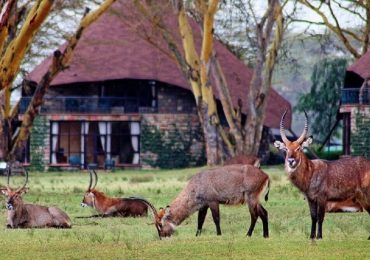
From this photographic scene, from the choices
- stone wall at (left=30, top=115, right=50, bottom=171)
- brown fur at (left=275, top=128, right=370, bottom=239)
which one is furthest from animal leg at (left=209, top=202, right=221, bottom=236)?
stone wall at (left=30, top=115, right=50, bottom=171)

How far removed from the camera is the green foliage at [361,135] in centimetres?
5188

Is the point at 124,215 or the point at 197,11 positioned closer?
the point at 124,215

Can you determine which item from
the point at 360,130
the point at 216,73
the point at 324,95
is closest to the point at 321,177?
the point at 216,73

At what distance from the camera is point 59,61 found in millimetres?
35562

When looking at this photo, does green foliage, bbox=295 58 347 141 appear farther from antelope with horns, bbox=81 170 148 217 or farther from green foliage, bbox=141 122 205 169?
antelope with horns, bbox=81 170 148 217

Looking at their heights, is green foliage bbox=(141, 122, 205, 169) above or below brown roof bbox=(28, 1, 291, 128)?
below

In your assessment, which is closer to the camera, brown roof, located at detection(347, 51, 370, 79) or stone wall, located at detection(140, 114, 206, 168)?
brown roof, located at detection(347, 51, 370, 79)

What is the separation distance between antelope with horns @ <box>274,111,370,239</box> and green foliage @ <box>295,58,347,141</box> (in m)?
55.9

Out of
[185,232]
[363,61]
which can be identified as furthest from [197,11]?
[185,232]

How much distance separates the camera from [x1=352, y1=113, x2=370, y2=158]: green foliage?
51.9 m

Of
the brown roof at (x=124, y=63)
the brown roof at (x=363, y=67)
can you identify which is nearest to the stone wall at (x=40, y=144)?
the brown roof at (x=124, y=63)

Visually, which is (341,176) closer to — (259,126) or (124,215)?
(124,215)

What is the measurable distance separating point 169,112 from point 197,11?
56.5ft

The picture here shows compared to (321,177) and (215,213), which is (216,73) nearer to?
(215,213)
